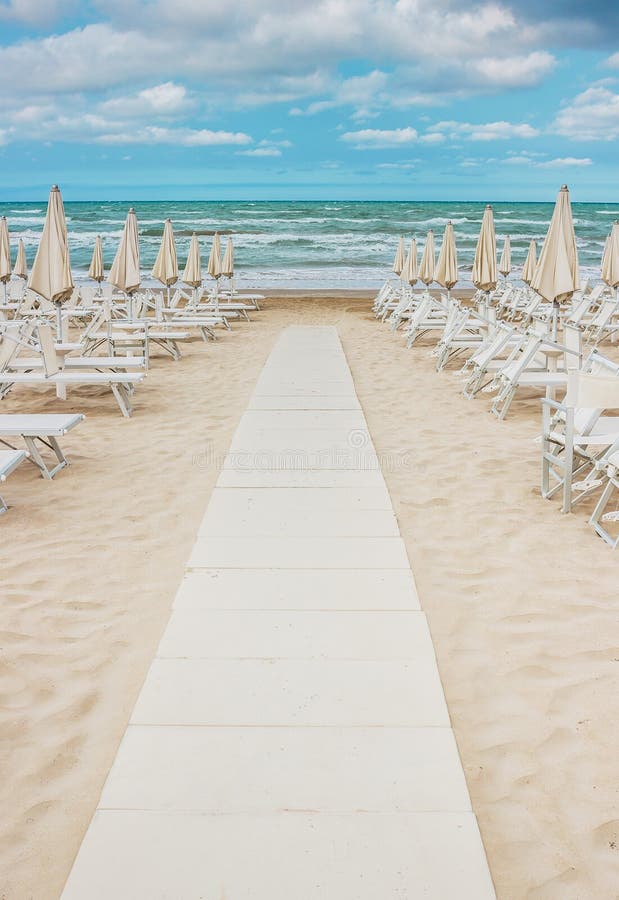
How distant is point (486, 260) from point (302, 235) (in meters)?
30.8

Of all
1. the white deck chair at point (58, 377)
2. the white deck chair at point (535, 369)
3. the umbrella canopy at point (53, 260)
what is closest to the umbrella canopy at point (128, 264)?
the umbrella canopy at point (53, 260)

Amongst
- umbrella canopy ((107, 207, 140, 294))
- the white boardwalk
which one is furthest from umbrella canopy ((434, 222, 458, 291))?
the white boardwalk

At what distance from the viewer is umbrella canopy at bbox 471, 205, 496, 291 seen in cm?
1197

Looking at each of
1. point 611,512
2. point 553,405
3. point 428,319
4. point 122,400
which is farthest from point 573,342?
point 428,319

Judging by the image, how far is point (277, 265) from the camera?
31828 millimetres

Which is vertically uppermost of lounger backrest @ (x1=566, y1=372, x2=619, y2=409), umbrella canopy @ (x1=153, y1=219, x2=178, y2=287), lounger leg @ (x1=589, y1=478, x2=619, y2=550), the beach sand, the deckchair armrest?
umbrella canopy @ (x1=153, y1=219, x2=178, y2=287)

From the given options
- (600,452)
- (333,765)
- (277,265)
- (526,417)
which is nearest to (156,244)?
(277,265)

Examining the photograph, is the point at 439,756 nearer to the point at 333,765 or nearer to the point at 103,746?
the point at 333,765

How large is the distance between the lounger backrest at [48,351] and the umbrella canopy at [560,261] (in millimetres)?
5106

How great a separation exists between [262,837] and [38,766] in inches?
34.9

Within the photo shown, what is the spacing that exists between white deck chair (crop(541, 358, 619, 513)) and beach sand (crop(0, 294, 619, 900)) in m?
0.17

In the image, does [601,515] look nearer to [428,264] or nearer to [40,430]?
[40,430]

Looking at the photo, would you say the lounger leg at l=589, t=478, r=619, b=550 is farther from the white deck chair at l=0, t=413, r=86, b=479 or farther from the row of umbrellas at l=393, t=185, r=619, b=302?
the row of umbrellas at l=393, t=185, r=619, b=302

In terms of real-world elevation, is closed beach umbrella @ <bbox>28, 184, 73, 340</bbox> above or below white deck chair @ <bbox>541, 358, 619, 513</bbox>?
above
